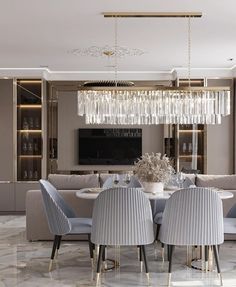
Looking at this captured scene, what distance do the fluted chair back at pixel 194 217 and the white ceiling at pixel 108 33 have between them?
73.4 inches

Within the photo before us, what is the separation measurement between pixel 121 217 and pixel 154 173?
40.3 inches

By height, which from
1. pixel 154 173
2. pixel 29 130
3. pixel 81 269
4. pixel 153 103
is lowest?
pixel 81 269

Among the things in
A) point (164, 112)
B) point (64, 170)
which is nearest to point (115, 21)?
point (164, 112)

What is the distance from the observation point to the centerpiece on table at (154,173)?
498 centimetres

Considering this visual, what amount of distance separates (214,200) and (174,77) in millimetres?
5209

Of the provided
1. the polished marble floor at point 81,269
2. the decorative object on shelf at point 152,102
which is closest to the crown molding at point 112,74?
the decorative object on shelf at point 152,102

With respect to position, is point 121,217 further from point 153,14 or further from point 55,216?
point 153,14

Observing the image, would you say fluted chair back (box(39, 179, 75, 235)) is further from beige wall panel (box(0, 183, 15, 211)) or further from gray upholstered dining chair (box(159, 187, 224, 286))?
beige wall panel (box(0, 183, 15, 211))

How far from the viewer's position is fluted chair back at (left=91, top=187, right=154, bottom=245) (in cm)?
406

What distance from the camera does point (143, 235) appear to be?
13.6 ft

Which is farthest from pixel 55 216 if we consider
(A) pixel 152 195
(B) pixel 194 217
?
(B) pixel 194 217

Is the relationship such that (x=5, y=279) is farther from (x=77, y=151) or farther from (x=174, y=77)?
(x=174, y=77)

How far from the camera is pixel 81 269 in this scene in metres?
4.74

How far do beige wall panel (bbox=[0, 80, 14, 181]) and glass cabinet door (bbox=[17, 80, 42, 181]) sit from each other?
→ 0.16 metres
